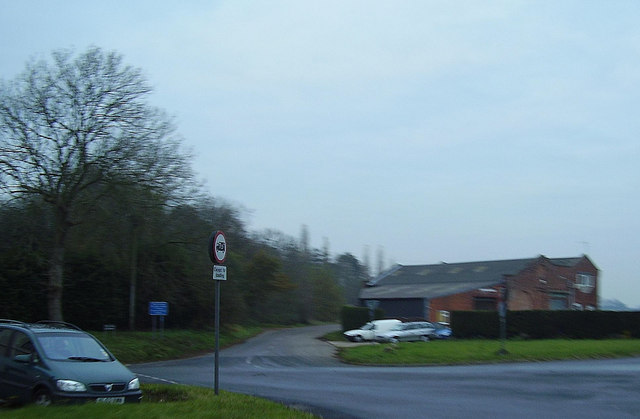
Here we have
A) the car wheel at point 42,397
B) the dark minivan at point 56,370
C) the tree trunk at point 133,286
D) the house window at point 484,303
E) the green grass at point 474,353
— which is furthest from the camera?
the house window at point 484,303

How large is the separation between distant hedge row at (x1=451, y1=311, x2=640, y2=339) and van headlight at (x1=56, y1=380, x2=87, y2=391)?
32807 mm

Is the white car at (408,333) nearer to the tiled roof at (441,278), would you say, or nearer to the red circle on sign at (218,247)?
the tiled roof at (441,278)

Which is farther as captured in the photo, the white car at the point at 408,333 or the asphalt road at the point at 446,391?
the white car at the point at 408,333

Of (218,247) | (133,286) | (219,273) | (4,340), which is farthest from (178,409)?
(133,286)

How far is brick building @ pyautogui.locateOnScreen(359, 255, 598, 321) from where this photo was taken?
52875mm

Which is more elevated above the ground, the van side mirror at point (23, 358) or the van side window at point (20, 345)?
the van side window at point (20, 345)

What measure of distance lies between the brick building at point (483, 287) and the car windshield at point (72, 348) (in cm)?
4085

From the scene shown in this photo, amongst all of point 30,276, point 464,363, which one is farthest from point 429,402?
point 30,276

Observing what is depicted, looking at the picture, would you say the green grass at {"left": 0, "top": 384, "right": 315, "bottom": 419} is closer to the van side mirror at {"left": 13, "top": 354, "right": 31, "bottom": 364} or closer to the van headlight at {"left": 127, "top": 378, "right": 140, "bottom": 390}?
the van headlight at {"left": 127, "top": 378, "right": 140, "bottom": 390}

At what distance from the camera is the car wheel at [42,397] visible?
10.4 m

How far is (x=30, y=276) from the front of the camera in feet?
108

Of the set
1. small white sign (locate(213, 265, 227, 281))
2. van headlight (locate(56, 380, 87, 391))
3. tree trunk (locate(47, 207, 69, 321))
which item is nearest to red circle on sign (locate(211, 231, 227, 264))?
small white sign (locate(213, 265, 227, 281))

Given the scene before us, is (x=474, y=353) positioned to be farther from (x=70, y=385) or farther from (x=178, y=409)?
(x=70, y=385)

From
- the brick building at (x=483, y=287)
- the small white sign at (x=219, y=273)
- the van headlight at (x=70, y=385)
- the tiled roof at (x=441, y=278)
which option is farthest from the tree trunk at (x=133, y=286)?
the van headlight at (x=70, y=385)
